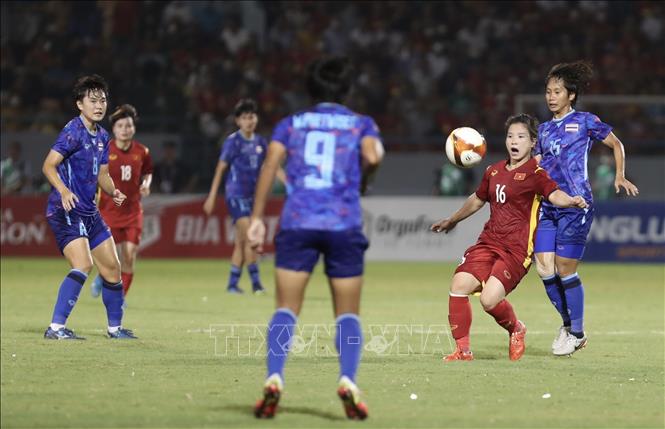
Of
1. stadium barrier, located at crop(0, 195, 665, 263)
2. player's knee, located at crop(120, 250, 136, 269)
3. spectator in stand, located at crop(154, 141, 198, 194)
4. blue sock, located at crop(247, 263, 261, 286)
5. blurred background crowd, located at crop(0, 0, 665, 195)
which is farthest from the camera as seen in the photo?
blurred background crowd, located at crop(0, 0, 665, 195)

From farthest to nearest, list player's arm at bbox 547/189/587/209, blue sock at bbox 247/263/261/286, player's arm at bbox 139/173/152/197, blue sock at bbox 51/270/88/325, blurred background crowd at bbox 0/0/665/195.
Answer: blurred background crowd at bbox 0/0/665/195
blue sock at bbox 247/263/261/286
player's arm at bbox 139/173/152/197
blue sock at bbox 51/270/88/325
player's arm at bbox 547/189/587/209

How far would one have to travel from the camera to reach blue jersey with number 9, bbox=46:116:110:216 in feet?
35.3

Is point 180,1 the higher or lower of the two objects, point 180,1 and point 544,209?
the higher

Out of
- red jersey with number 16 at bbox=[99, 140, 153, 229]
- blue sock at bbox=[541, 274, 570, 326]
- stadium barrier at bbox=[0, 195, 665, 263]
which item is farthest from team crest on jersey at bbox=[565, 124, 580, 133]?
stadium barrier at bbox=[0, 195, 665, 263]

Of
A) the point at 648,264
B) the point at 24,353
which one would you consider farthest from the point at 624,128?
the point at 24,353

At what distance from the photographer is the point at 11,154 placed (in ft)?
78.7

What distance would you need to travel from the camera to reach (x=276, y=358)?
688 cm

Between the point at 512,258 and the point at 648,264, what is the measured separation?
47.5 feet

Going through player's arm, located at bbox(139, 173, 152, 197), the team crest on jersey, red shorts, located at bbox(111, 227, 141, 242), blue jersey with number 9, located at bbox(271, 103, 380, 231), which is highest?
the team crest on jersey

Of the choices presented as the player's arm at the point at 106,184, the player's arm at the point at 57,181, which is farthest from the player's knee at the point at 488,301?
the player's arm at the point at 106,184

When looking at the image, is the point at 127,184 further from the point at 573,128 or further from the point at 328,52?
the point at 328,52

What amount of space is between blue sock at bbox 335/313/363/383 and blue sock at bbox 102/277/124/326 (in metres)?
4.68

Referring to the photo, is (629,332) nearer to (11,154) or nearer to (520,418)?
(520,418)

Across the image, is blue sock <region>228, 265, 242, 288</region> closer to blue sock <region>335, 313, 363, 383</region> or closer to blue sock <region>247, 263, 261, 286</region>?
blue sock <region>247, 263, 261, 286</region>
